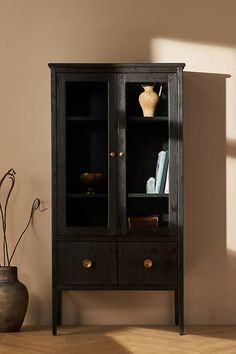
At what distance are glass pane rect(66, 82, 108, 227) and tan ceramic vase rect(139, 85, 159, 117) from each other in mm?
214

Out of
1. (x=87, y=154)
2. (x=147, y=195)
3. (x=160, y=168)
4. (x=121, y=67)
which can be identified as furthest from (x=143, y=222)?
(x=121, y=67)

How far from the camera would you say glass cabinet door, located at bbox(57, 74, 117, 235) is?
436cm

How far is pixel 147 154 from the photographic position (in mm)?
4426

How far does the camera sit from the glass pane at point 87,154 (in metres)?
4.38

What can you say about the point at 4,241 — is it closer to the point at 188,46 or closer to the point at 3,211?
the point at 3,211

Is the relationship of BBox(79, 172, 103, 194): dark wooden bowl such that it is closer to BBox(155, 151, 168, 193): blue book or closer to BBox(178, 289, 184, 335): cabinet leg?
BBox(155, 151, 168, 193): blue book

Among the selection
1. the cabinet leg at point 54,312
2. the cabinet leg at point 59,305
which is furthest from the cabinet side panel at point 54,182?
the cabinet leg at point 59,305

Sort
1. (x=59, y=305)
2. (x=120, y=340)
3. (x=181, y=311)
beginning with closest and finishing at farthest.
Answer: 1. (x=120, y=340)
2. (x=181, y=311)
3. (x=59, y=305)

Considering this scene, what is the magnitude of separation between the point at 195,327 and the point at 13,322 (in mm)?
1101

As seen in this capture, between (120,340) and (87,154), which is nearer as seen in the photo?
(120,340)

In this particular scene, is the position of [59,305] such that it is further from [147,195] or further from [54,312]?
[147,195]

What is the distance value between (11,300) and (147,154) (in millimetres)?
1148

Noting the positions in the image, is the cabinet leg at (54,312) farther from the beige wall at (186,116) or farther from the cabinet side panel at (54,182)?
the beige wall at (186,116)

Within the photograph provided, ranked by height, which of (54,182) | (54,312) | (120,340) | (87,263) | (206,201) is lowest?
(120,340)
